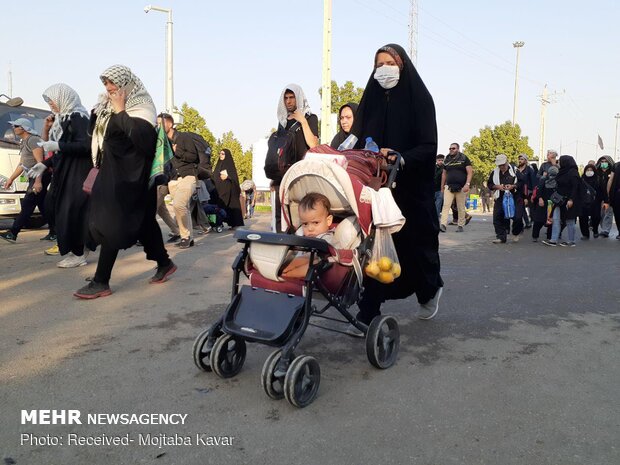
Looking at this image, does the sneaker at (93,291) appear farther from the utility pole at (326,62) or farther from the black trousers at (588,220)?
the utility pole at (326,62)

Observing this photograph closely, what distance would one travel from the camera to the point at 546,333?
4320 mm

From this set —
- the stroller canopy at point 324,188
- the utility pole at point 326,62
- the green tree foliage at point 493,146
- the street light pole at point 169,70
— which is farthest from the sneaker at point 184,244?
the green tree foliage at point 493,146

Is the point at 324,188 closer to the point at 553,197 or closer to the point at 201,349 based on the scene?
the point at 201,349

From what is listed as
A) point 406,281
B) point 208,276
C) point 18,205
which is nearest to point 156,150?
point 208,276

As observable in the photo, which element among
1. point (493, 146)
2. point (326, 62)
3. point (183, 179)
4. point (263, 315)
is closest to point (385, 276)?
point (263, 315)

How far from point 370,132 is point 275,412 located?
2354mm

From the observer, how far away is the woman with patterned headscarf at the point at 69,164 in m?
5.99

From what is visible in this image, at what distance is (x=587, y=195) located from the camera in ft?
37.0

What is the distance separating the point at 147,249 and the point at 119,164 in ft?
3.52

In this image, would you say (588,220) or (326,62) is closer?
(588,220)

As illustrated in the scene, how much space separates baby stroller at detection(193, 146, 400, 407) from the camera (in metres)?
2.87

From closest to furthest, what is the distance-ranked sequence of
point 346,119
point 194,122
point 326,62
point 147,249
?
point 147,249 → point 346,119 → point 326,62 → point 194,122

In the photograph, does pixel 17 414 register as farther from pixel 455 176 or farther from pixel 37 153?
pixel 455 176

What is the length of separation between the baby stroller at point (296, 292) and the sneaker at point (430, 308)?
1.16m
